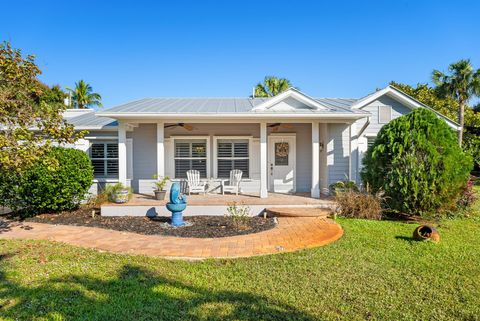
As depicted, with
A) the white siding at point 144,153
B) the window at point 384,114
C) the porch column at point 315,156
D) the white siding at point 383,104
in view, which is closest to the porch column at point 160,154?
the white siding at point 144,153

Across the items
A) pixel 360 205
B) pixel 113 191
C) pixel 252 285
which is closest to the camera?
pixel 252 285

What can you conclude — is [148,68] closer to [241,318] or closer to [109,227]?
[109,227]

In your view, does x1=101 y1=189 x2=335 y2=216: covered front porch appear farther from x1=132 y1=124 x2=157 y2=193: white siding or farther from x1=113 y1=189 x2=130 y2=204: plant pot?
x1=132 y1=124 x2=157 y2=193: white siding

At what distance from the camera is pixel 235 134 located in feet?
41.4

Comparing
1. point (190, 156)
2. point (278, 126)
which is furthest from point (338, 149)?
point (190, 156)

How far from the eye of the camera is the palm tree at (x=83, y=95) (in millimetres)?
38000

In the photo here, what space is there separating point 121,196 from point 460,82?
2458 centimetres

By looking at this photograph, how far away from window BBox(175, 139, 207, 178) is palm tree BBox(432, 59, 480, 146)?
19934 millimetres

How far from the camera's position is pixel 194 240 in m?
6.53

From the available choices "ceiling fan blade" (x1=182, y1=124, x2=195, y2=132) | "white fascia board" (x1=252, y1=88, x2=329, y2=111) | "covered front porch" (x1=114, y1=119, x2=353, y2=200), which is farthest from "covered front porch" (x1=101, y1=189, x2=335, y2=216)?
"ceiling fan blade" (x1=182, y1=124, x2=195, y2=132)

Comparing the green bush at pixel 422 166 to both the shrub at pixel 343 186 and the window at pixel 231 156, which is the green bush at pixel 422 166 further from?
the window at pixel 231 156

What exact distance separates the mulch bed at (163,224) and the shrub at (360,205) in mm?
2063

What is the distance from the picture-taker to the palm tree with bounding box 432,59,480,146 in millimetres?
21875

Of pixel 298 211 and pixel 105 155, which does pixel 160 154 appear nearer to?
pixel 105 155
